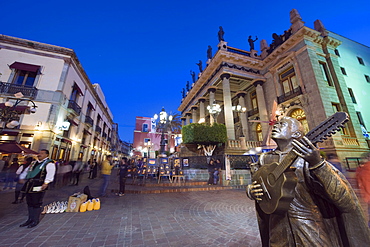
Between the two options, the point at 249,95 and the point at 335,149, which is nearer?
the point at 335,149

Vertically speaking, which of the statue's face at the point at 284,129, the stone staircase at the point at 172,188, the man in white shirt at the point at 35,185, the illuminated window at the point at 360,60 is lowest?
the stone staircase at the point at 172,188

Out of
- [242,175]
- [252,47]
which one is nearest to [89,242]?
[242,175]

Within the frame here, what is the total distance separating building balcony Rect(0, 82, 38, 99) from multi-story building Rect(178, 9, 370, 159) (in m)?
16.1

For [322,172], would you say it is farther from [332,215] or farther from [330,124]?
[332,215]

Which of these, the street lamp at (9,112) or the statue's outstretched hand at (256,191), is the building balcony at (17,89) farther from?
the statue's outstretched hand at (256,191)

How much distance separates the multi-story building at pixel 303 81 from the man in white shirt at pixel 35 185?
1042 cm

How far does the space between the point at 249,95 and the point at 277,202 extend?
2230cm

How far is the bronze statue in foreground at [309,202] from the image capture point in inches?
41.5

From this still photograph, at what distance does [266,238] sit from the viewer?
1602mm

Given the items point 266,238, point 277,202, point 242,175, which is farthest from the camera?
point 242,175

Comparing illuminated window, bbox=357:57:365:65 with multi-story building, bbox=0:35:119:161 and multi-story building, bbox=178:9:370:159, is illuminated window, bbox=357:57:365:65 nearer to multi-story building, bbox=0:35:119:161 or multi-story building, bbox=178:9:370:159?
multi-story building, bbox=178:9:370:159

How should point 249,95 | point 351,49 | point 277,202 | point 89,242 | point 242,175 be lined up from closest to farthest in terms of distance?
point 277,202
point 89,242
point 242,175
point 351,49
point 249,95

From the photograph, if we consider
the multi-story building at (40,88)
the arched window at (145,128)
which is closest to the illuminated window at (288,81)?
the multi-story building at (40,88)

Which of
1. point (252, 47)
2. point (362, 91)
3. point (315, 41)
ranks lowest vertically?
point (362, 91)
